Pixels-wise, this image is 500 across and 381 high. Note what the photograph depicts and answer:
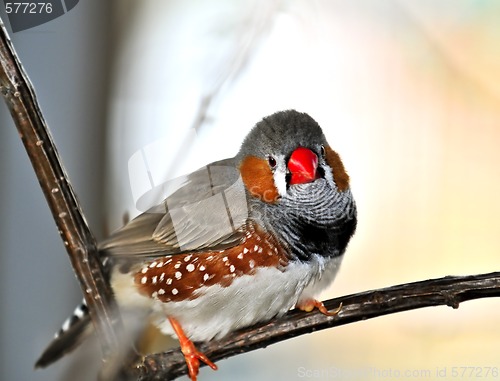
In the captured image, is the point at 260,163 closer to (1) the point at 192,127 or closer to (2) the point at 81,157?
(1) the point at 192,127

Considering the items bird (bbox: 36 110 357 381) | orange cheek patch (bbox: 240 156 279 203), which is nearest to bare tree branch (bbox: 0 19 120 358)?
bird (bbox: 36 110 357 381)

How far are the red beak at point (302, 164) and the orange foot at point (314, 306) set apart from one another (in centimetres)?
15

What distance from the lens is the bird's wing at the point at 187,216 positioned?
23.5 inches

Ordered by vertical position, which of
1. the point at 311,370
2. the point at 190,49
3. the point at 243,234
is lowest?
the point at 311,370

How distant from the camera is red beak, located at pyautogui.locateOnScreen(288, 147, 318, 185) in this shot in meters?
0.58

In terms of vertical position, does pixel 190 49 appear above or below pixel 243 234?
above

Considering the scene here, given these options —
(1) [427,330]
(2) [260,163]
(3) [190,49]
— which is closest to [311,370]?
(1) [427,330]

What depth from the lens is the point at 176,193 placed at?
1.96 feet

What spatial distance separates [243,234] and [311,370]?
0.57 ft

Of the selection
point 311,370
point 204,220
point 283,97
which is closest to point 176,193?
point 204,220

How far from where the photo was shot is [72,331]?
25.5 inches

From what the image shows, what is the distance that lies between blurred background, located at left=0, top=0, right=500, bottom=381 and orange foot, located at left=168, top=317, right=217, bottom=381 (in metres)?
0.04

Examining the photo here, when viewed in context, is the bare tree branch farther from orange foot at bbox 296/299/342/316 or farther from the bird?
orange foot at bbox 296/299/342/316

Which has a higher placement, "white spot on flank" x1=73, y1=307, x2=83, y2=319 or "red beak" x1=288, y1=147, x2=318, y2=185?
"red beak" x1=288, y1=147, x2=318, y2=185
